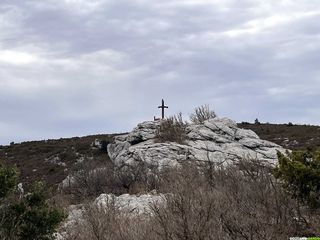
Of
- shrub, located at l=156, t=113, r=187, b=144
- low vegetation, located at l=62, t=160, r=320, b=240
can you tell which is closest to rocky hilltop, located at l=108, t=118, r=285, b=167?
shrub, located at l=156, t=113, r=187, b=144

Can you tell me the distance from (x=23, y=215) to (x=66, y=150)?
1303 inches

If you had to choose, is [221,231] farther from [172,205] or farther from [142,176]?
[142,176]

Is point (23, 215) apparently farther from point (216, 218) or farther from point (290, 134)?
point (290, 134)

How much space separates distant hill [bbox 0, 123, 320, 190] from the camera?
35.1 m

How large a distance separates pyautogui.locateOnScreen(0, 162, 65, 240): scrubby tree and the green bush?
4.81 m

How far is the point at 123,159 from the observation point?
23875 millimetres

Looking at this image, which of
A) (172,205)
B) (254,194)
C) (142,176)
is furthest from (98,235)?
(142,176)

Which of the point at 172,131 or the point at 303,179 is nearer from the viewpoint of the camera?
the point at 303,179

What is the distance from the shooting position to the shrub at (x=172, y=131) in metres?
24.6

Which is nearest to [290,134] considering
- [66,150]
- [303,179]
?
[66,150]

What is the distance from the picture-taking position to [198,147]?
75.9ft

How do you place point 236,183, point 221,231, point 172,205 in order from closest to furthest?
point 221,231 < point 172,205 < point 236,183

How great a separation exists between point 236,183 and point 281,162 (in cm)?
144

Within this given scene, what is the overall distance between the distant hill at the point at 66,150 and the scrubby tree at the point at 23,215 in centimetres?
2150
